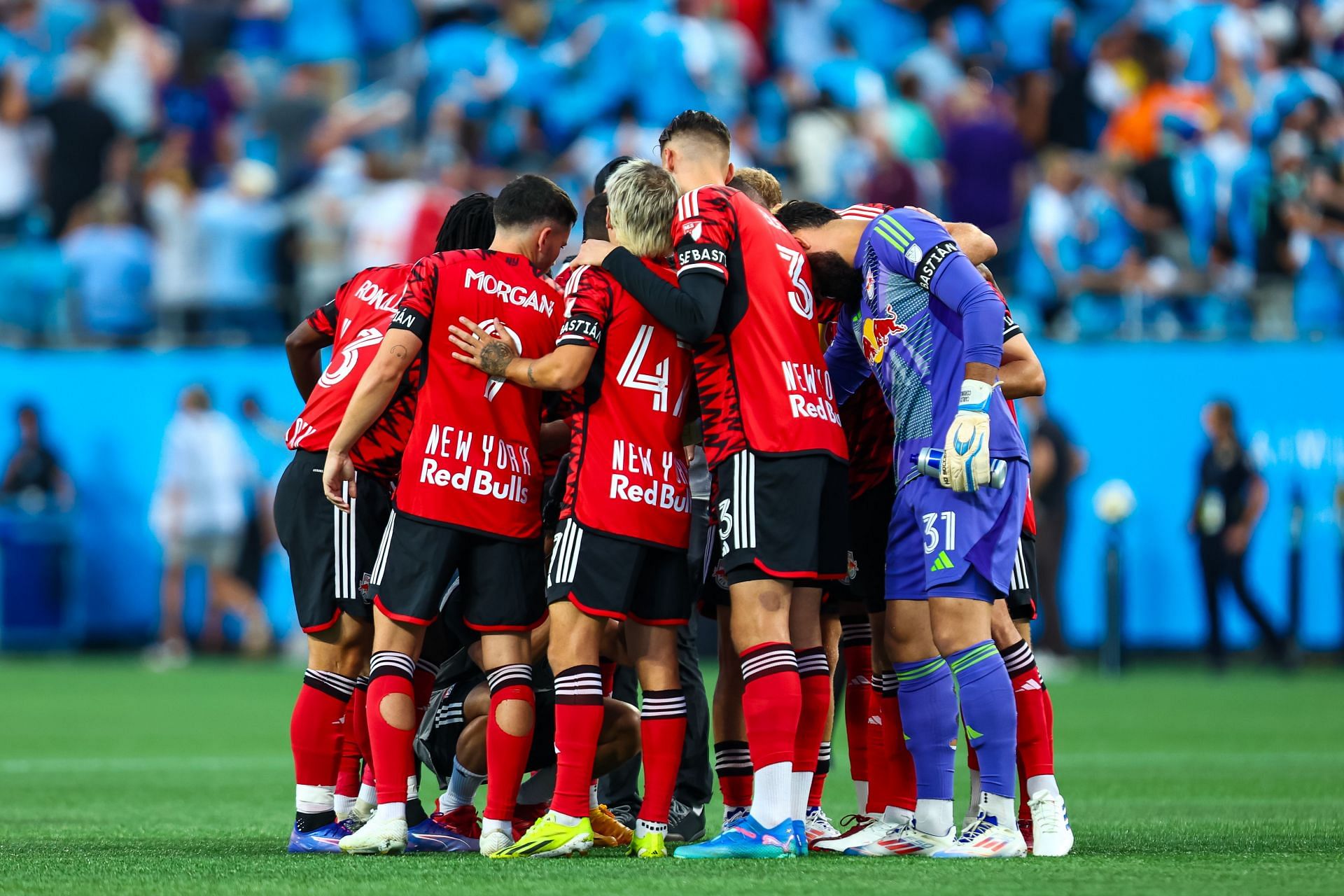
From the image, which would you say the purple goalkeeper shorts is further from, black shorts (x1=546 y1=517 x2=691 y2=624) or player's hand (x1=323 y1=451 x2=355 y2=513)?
player's hand (x1=323 y1=451 x2=355 y2=513)

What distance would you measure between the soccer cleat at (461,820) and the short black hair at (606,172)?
8.33 ft

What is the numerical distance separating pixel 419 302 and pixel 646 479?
3.53 ft

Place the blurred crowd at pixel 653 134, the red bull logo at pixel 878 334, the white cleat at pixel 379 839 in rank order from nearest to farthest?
the white cleat at pixel 379 839 < the red bull logo at pixel 878 334 < the blurred crowd at pixel 653 134

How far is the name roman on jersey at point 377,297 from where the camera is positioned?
743 centimetres

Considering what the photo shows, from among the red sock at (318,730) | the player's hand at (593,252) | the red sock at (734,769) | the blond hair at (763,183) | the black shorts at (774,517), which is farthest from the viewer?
the blond hair at (763,183)

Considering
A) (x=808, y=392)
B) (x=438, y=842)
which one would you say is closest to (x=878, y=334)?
(x=808, y=392)

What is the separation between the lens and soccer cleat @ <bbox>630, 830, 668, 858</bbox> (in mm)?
6723

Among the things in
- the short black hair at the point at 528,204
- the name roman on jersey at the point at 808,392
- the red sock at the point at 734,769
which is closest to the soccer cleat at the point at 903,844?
the red sock at the point at 734,769

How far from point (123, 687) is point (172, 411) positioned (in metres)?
3.88

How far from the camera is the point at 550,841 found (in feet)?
21.9

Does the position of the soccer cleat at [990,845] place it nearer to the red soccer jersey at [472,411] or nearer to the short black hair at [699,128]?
the red soccer jersey at [472,411]

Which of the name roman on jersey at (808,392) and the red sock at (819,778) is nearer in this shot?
the name roman on jersey at (808,392)

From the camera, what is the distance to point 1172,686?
54.2 feet

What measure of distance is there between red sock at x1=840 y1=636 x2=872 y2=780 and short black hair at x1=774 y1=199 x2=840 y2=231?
5.48ft
